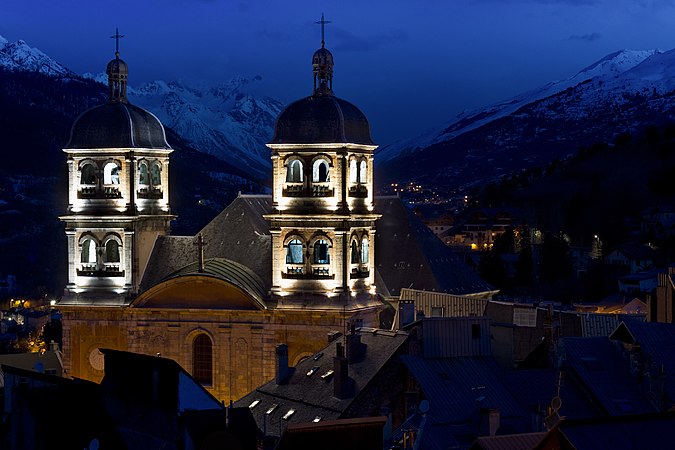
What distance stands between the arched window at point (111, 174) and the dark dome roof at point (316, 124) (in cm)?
783

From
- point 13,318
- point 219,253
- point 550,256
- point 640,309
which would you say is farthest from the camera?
point 13,318

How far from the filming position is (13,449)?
37969 mm

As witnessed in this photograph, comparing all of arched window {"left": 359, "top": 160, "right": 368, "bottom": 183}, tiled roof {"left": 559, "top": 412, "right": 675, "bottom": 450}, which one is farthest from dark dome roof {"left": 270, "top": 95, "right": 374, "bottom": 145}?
tiled roof {"left": 559, "top": 412, "right": 675, "bottom": 450}

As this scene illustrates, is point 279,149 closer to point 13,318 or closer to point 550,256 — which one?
point 550,256

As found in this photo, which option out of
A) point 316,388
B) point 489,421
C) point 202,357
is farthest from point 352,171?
point 489,421

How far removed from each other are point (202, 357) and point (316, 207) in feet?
26.5

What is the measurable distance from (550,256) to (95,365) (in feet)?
294

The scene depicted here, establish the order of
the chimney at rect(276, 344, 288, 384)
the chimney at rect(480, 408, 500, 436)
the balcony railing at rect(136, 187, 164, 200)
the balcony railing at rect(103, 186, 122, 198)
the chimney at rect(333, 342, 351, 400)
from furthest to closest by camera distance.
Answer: the balcony railing at rect(136, 187, 164, 200)
the balcony railing at rect(103, 186, 122, 198)
the chimney at rect(276, 344, 288, 384)
the chimney at rect(333, 342, 351, 400)
the chimney at rect(480, 408, 500, 436)

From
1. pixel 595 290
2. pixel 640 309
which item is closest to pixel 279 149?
pixel 640 309

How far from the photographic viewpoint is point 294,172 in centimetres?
7000

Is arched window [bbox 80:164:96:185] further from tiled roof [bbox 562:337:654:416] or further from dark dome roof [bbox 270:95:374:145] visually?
tiled roof [bbox 562:337:654:416]

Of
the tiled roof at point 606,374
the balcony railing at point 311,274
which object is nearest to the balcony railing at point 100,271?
the balcony railing at point 311,274

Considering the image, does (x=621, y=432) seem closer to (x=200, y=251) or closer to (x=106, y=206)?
(x=200, y=251)

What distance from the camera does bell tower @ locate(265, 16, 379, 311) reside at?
6938 cm
